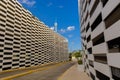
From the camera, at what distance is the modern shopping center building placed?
46.8 metres

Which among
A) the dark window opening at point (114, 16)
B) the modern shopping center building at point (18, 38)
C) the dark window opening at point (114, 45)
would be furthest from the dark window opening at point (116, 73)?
the modern shopping center building at point (18, 38)

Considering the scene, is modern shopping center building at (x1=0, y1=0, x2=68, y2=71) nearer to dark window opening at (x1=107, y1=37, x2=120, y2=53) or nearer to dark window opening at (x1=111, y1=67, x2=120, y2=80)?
dark window opening at (x1=107, y1=37, x2=120, y2=53)

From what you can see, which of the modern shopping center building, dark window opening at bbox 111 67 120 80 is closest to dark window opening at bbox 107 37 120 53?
dark window opening at bbox 111 67 120 80

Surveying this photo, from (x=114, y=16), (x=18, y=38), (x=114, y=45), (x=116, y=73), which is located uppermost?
(x=18, y=38)

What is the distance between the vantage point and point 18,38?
56.4 meters

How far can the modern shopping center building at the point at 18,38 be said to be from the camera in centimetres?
4677

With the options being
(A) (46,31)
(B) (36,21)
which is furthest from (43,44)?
(B) (36,21)

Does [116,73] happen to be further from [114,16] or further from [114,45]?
[114,16]

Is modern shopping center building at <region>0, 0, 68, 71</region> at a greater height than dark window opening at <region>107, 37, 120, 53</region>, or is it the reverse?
modern shopping center building at <region>0, 0, 68, 71</region>

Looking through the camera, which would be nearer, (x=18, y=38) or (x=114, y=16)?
(x=114, y=16)

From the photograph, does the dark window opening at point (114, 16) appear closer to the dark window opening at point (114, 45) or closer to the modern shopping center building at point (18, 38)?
the dark window opening at point (114, 45)

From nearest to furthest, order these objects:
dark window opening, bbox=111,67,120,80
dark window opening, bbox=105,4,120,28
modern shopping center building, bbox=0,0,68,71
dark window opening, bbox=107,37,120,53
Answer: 1. dark window opening, bbox=105,4,120,28
2. dark window opening, bbox=111,67,120,80
3. dark window opening, bbox=107,37,120,53
4. modern shopping center building, bbox=0,0,68,71

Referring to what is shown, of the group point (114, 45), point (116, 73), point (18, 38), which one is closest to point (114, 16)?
point (114, 45)

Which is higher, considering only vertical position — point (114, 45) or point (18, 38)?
point (18, 38)
